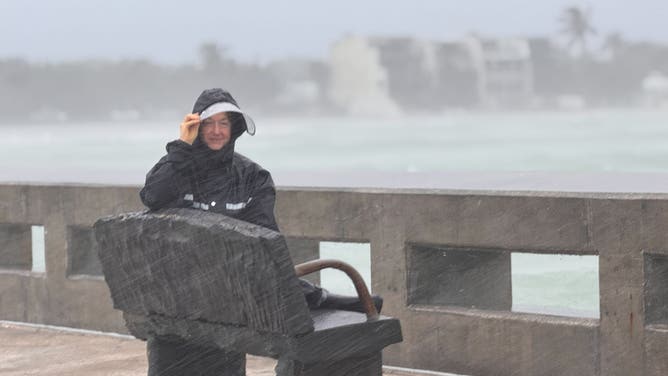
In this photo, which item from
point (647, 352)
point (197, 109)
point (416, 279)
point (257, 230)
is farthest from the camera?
point (416, 279)

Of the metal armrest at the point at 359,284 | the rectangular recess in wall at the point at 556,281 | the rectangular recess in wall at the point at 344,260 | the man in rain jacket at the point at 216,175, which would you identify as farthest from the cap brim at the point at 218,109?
the rectangular recess in wall at the point at 344,260

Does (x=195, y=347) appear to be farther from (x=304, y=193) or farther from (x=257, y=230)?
(x=304, y=193)

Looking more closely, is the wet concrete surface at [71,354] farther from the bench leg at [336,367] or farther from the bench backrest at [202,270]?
the bench leg at [336,367]

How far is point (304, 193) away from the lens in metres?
8.23

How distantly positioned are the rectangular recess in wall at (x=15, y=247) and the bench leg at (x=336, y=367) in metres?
5.22

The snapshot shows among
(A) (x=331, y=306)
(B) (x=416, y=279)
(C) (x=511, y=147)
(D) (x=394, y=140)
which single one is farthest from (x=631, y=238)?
Answer: (D) (x=394, y=140)

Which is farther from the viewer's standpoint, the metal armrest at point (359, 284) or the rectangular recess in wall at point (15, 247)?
the rectangular recess in wall at point (15, 247)

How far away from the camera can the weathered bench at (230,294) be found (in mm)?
4969

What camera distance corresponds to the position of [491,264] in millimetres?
8070

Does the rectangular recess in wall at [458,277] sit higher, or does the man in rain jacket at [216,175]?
the man in rain jacket at [216,175]

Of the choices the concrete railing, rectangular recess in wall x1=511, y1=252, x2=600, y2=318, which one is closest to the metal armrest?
the concrete railing

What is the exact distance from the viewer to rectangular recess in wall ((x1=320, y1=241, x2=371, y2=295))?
15234mm

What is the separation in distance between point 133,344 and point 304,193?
4.90 ft

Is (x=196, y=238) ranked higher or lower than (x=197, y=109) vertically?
lower
